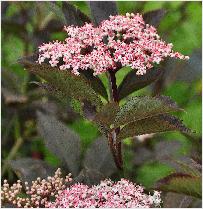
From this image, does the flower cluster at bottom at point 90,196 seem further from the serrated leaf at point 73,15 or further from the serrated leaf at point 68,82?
the serrated leaf at point 73,15

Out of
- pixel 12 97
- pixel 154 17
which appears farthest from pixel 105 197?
pixel 12 97

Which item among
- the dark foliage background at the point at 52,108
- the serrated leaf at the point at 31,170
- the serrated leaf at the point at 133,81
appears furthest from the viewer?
the dark foliage background at the point at 52,108

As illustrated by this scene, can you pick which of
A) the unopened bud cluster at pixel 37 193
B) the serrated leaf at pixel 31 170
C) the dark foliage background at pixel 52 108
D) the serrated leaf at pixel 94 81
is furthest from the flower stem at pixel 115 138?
the dark foliage background at pixel 52 108

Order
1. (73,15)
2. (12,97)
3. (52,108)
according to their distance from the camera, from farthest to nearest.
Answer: (52,108) < (12,97) < (73,15)

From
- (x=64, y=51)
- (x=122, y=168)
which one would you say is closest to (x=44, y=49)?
(x=64, y=51)

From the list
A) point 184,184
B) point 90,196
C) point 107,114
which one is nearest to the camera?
point 184,184

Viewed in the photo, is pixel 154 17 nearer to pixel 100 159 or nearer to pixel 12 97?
pixel 100 159
